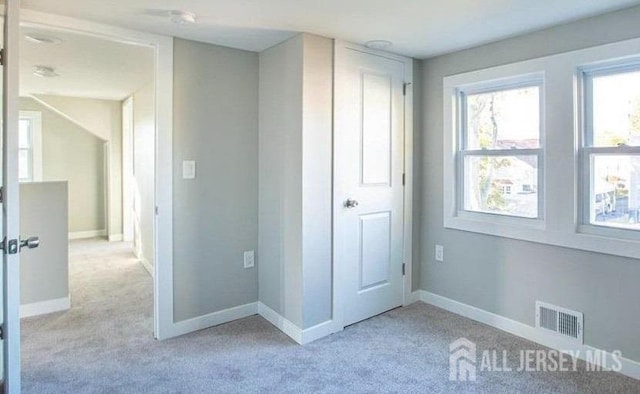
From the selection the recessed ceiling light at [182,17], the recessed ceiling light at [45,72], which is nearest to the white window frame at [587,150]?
the recessed ceiling light at [182,17]

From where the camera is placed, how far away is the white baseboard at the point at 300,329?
9.05 ft

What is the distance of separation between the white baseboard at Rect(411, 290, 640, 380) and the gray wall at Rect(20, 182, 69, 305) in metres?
3.03

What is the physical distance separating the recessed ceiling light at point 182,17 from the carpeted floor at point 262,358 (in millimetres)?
2071

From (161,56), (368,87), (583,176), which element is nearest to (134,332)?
(161,56)

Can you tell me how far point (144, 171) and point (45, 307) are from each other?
1874 millimetres

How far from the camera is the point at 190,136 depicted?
290 cm

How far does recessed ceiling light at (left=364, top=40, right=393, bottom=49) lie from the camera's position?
290 centimetres

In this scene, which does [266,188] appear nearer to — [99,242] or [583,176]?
[583,176]

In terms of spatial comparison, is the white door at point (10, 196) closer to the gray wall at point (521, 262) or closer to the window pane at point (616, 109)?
the gray wall at point (521, 262)

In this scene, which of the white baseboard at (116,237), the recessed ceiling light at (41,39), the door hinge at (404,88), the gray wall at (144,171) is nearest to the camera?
the recessed ceiling light at (41,39)

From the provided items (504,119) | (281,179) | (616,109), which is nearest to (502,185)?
(504,119)

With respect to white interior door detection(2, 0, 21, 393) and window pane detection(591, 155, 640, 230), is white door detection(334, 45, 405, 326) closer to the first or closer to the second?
window pane detection(591, 155, 640, 230)

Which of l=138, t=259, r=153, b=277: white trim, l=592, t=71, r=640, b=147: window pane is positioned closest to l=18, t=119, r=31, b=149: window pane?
l=138, t=259, r=153, b=277: white trim

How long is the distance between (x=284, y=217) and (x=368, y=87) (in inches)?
46.5
